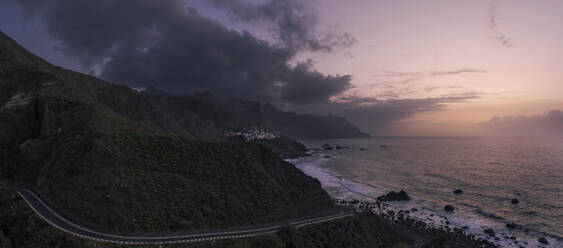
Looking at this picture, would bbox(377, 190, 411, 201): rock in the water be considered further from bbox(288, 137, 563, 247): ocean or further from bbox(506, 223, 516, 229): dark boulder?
bbox(506, 223, 516, 229): dark boulder

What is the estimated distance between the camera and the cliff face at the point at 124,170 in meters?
A: 30.5

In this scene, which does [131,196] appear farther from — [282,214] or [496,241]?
[496,241]

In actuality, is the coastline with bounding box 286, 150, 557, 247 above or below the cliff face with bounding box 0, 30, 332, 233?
below

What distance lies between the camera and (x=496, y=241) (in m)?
40.9

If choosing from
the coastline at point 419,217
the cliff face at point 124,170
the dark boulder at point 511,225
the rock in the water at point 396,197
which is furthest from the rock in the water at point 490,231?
the cliff face at point 124,170

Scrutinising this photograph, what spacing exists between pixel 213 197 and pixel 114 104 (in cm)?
8134

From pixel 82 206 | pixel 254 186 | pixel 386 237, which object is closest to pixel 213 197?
pixel 254 186

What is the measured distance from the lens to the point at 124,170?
119 feet

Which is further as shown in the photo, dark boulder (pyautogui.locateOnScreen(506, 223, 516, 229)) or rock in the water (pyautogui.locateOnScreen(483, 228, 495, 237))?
dark boulder (pyautogui.locateOnScreen(506, 223, 516, 229))

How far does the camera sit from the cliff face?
3045 cm

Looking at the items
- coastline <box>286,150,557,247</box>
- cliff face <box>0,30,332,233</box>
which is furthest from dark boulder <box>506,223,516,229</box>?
cliff face <box>0,30,332,233</box>

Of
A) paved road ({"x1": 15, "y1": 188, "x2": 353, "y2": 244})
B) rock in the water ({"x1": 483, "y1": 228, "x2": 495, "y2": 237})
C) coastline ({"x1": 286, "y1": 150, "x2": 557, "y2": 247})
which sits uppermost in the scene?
paved road ({"x1": 15, "y1": 188, "x2": 353, "y2": 244})

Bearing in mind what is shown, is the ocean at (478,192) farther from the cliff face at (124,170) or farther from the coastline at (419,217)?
the cliff face at (124,170)

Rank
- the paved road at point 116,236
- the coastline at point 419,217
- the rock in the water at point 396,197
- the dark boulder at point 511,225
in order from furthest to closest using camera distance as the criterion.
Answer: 1. the rock in the water at point 396,197
2. the dark boulder at point 511,225
3. the coastline at point 419,217
4. the paved road at point 116,236
